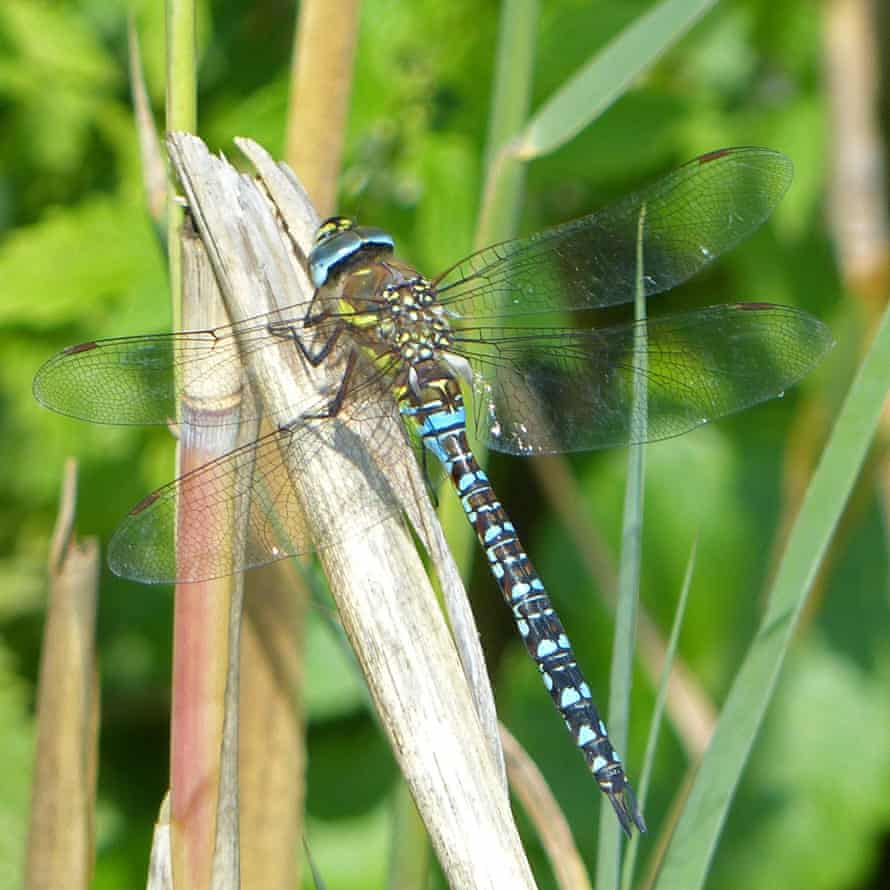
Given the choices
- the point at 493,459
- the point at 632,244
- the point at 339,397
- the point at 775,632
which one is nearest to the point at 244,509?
the point at 339,397

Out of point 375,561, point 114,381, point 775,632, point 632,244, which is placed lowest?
point 775,632

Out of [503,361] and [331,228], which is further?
[503,361]

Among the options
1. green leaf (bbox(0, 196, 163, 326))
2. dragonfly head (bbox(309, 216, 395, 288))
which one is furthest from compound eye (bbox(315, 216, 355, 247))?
green leaf (bbox(0, 196, 163, 326))

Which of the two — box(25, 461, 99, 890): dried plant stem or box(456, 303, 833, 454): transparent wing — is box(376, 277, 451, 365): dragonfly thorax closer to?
box(456, 303, 833, 454): transparent wing

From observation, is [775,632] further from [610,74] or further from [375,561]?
[610,74]

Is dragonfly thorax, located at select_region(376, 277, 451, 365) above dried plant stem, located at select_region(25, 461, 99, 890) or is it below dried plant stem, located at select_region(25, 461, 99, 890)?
above

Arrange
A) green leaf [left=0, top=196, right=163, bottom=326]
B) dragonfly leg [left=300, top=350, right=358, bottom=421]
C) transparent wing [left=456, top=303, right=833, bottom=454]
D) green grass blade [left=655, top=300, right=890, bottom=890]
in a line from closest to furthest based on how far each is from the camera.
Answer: green grass blade [left=655, top=300, right=890, bottom=890], dragonfly leg [left=300, top=350, right=358, bottom=421], transparent wing [left=456, top=303, right=833, bottom=454], green leaf [left=0, top=196, right=163, bottom=326]

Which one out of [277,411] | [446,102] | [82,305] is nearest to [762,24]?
[446,102]
